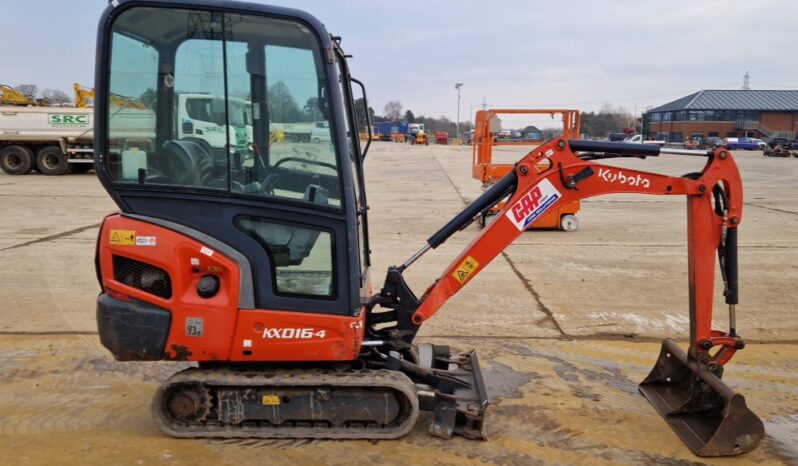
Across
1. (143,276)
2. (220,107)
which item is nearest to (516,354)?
(143,276)

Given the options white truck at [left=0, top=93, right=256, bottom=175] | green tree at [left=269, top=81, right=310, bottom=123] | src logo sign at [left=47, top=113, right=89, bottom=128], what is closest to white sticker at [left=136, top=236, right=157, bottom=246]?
green tree at [left=269, top=81, right=310, bottom=123]

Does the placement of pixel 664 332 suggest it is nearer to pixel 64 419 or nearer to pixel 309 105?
pixel 309 105

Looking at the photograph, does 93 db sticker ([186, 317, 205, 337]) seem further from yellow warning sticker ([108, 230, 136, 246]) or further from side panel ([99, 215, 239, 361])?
yellow warning sticker ([108, 230, 136, 246])

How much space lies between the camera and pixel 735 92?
81500 mm

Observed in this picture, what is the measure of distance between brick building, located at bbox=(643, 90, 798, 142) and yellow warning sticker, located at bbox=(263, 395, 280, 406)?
80709 millimetres

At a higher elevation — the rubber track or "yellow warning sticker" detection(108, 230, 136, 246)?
"yellow warning sticker" detection(108, 230, 136, 246)

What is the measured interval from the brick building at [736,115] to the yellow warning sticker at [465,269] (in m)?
79.8

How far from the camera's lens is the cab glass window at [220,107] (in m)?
3.52

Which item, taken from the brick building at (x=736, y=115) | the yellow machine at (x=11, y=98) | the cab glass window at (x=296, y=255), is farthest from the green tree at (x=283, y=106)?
the brick building at (x=736, y=115)

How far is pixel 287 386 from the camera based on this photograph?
3715mm

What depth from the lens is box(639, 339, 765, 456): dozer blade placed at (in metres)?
3.73

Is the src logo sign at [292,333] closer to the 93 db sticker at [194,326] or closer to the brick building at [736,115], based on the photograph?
the 93 db sticker at [194,326]

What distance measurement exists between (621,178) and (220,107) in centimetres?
256

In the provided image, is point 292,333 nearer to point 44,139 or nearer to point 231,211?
point 231,211
